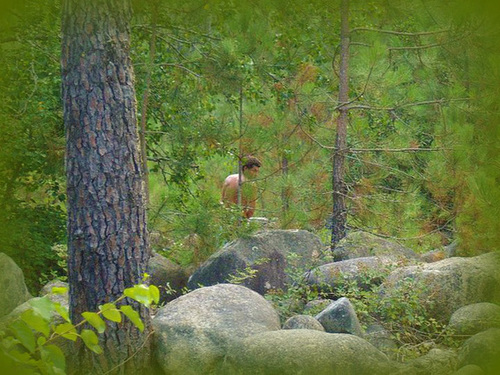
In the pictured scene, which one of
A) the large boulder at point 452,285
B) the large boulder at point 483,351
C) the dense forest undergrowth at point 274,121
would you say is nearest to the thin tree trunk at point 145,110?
the dense forest undergrowth at point 274,121

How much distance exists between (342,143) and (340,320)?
356 cm

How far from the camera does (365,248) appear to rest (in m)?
8.93

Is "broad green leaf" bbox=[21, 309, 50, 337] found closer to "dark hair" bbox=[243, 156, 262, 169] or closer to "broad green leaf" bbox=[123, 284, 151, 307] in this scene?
"broad green leaf" bbox=[123, 284, 151, 307]

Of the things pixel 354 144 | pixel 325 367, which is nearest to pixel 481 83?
pixel 354 144

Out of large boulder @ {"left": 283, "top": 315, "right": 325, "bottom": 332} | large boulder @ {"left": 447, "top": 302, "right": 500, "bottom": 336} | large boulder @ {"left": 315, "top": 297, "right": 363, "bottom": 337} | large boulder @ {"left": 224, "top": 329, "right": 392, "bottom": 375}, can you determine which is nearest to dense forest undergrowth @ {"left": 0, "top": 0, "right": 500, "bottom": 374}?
large boulder @ {"left": 447, "top": 302, "right": 500, "bottom": 336}

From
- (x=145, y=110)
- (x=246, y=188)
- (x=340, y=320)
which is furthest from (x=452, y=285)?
(x=145, y=110)

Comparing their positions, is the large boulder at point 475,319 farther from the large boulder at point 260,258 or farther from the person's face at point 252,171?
the person's face at point 252,171

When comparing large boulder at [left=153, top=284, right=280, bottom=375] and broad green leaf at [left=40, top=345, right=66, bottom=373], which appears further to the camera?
large boulder at [left=153, top=284, right=280, bottom=375]

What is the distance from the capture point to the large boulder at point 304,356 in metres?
4.68

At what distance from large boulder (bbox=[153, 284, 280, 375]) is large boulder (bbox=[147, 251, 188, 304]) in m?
2.87

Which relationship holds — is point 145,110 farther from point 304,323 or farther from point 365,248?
point 304,323

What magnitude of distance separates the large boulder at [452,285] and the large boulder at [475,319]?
0.47 metres

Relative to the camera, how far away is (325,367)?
4684 mm

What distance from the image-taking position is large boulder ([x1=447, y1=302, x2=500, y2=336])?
599 cm
